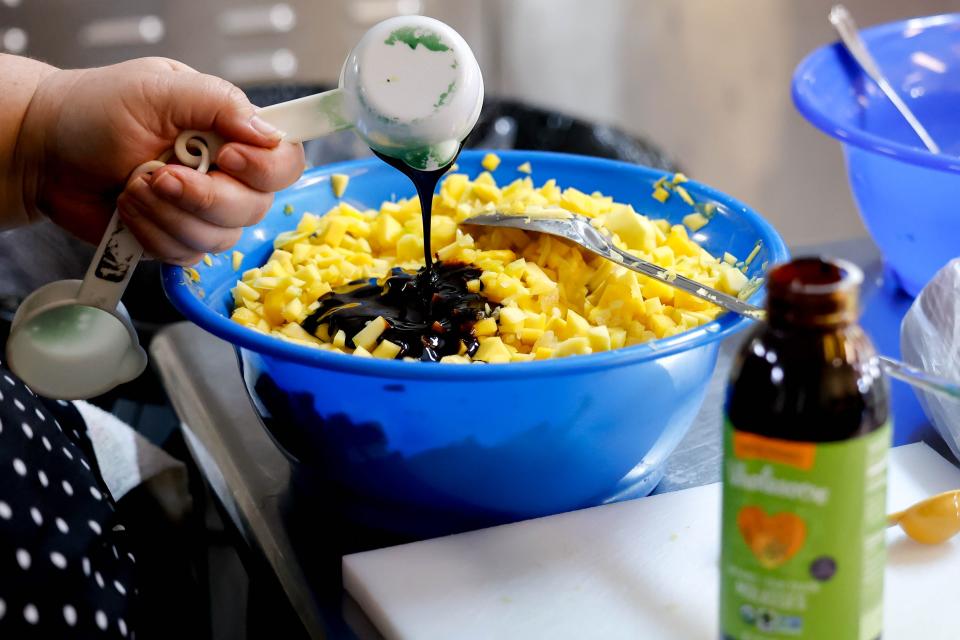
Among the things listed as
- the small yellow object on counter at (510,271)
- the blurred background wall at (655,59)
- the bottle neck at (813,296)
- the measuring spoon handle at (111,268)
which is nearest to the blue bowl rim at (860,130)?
the small yellow object on counter at (510,271)

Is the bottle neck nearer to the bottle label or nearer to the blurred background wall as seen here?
the bottle label

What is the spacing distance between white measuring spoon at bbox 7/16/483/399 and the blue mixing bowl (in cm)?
43

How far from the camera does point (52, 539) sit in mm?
742

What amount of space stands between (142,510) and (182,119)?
A: 379 mm

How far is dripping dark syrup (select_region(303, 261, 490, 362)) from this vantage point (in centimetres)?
78

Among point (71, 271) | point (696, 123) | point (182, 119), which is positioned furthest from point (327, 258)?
point (696, 123)

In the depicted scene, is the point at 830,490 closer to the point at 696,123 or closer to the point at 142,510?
the point at 142,510

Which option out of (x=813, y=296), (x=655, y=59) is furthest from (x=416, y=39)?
(x=655, y=59)

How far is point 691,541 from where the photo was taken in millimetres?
742

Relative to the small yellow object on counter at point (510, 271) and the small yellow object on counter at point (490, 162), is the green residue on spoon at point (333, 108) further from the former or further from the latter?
the small yellow object on counter at point (490, 162)

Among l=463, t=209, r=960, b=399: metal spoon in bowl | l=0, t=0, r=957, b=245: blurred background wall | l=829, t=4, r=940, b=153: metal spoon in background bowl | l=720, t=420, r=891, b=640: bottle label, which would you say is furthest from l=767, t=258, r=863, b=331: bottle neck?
l=0, t=0, r=957, b=245: blurred background wall

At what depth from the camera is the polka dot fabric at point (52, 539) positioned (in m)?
0.70

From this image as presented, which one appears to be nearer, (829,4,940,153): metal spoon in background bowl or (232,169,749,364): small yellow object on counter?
(232,169,749,364): small yellow object on counter

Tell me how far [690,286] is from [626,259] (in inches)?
2.9
